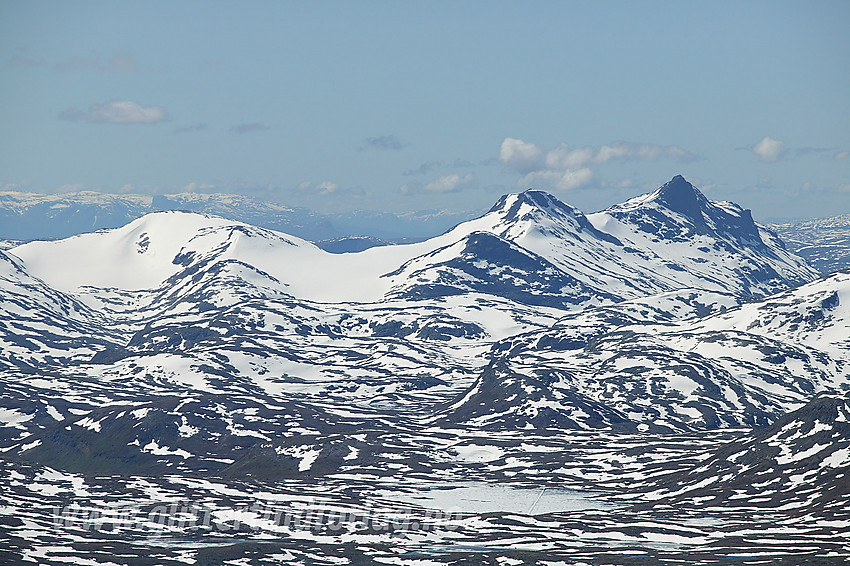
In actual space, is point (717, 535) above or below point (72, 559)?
above

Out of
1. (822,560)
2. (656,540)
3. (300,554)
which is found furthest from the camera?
(656,540)

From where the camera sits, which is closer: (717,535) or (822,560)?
(822,560)

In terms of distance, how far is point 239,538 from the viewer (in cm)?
18988

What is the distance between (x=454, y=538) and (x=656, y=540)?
3491 centimetres

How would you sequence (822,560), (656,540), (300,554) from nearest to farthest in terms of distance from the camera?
(822,560), (300,554), (656,540)

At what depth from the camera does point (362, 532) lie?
196 m

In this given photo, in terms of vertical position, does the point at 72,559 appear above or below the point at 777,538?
below

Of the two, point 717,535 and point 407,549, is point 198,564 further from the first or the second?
point 717,535

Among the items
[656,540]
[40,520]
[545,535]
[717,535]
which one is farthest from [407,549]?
[40,520]

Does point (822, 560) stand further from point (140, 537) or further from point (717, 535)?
point (140, 537)

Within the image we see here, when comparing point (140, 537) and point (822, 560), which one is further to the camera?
point (140, 537)

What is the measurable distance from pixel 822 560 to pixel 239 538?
9518 cm

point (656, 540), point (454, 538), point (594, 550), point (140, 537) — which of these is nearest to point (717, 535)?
point (656, 540)

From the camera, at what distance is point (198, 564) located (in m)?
166
